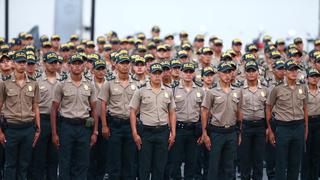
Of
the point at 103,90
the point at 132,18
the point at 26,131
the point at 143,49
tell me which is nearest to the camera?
the point at 26,131

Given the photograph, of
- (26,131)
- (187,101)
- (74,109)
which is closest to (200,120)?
(187,101)

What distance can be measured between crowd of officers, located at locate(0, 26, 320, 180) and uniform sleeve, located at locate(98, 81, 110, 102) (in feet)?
0.06

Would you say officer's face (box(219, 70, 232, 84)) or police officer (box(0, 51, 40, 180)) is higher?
officer's face (box(219, 70, 232, 84))

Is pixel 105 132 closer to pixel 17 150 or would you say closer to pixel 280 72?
pixel 17 150

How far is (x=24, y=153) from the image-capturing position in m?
10.2

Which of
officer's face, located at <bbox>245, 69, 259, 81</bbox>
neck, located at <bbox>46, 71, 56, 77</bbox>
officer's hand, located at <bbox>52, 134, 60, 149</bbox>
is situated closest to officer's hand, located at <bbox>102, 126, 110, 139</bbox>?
officer's hand, located at <bbox>52, 134, 60, 149</bbox>

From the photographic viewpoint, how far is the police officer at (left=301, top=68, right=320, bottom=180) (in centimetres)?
1152

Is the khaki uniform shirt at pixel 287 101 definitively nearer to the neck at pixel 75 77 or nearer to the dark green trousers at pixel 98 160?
the dark green trousers at pixel 98 160

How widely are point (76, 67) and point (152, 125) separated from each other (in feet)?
4.57

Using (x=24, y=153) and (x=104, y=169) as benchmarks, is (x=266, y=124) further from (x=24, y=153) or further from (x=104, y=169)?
(x=24, y=153)

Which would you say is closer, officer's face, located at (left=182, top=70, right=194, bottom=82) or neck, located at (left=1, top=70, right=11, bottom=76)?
neck, located at (left=1, top=70, right=11, bottom=76)

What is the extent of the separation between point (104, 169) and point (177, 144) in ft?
4.05

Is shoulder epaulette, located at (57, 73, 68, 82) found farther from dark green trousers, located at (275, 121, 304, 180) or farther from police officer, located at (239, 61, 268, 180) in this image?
dark green trousers, located at (275, 121, 304, 180)

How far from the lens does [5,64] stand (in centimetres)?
1089
